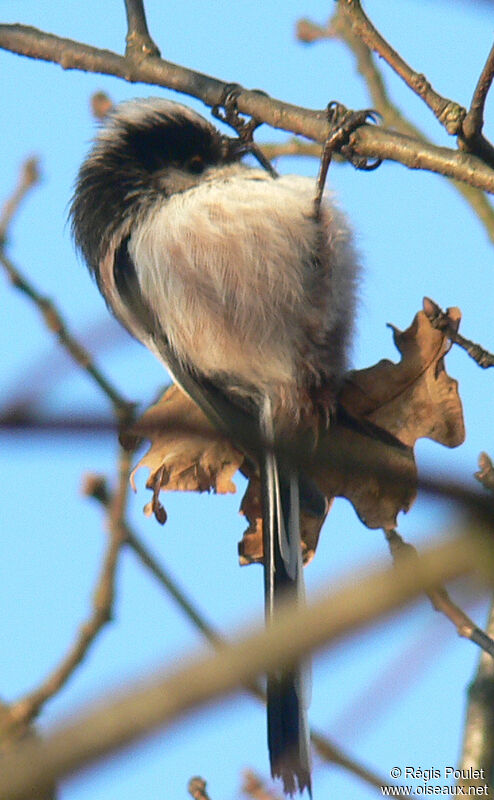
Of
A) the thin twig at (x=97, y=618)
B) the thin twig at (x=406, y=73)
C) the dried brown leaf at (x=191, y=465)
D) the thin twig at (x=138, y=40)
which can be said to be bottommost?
the thin twig at (x=97, y=618)

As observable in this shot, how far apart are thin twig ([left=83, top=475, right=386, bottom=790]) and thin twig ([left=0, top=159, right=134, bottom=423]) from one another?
157mm

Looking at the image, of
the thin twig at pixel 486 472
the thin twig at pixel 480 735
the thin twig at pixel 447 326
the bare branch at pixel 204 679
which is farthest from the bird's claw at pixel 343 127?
the bare branch at pixel 204 679

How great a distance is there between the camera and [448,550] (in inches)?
19.1

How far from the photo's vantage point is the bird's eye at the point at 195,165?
2.77 m

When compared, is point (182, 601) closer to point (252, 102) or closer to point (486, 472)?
point (486, 472)

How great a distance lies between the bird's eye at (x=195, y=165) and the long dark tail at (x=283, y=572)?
3.14ft

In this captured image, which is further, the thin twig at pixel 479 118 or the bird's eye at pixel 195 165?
the bird's eye at pixel 195 165

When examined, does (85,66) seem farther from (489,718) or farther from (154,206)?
(489,718)

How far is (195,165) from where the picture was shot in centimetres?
278

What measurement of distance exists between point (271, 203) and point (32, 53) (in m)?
0.66

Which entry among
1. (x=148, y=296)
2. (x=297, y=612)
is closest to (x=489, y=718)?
(x=148, y=296)

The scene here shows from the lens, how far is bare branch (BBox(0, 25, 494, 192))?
1863 mm

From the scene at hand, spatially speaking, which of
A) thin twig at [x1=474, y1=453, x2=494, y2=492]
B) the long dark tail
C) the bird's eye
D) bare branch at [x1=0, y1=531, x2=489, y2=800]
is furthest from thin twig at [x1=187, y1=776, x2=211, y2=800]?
bare branch at [x1=0, y1=531, x2=489, y2=800]

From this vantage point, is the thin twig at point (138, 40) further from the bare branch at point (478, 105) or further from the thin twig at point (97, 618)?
the thin twig at point (97, 618)
